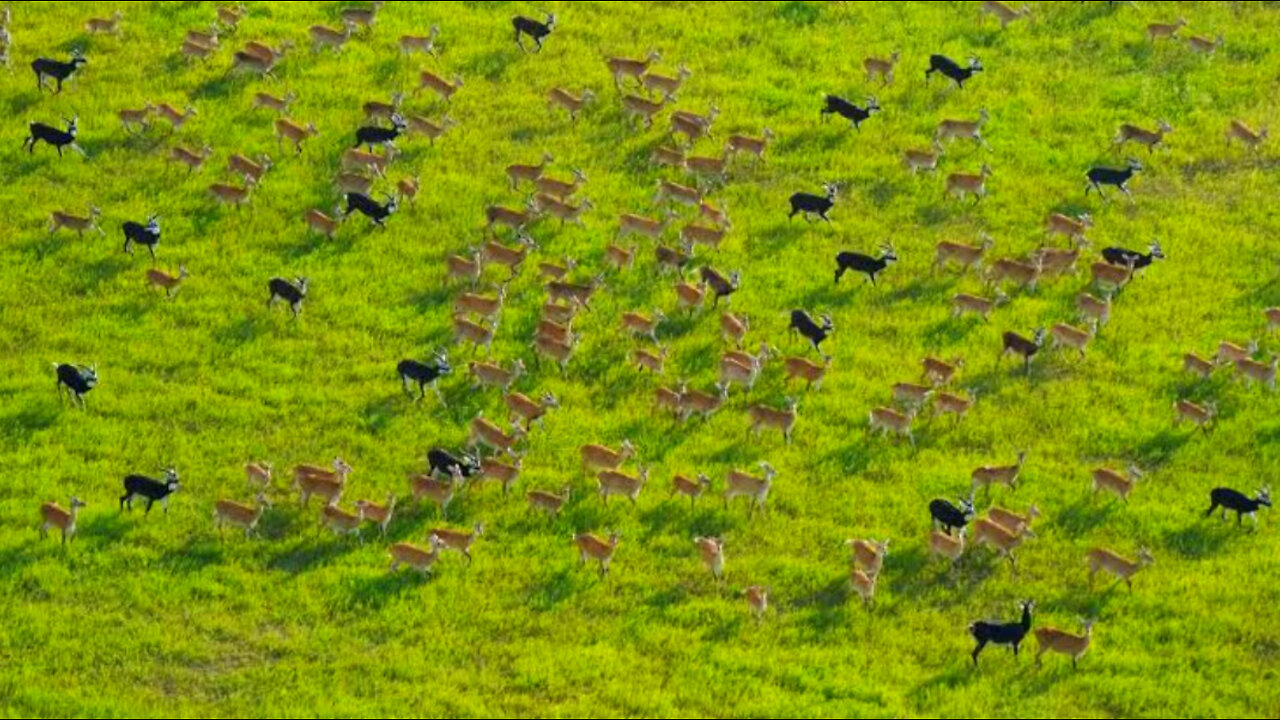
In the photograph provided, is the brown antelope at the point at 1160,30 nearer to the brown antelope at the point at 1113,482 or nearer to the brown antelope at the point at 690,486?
the brown antelope at the point at 1113,482

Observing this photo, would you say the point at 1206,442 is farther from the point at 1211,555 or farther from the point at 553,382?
the point at 553,382

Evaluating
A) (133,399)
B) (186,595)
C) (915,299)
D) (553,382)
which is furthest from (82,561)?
(915,299)

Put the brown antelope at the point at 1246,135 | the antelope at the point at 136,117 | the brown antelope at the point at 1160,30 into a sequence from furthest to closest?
the brown antelope at the point at 1160,30 < the brown antelope at the point at 1246,135 < the antelope at the point at 136,117

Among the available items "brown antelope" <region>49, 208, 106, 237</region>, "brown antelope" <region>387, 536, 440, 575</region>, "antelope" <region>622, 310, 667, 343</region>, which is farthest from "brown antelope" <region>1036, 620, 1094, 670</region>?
"brown antelope" <region>49, 208, 106, 237</region>

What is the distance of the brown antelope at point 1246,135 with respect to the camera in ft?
149

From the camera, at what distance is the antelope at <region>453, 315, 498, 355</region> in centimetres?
3825

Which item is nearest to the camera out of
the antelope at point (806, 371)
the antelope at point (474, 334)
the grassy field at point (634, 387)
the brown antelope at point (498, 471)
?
the grassy field at point (634, 387)

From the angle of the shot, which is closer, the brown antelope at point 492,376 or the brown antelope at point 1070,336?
the brown antelope at point 492,376

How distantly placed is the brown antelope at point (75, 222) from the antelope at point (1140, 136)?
1878 cm

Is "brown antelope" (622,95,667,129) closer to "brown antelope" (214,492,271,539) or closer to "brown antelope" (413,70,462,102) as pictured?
"brown antelope" (413,70,462,102)

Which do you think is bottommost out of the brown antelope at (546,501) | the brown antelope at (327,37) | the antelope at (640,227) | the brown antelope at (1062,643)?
the brown antelope at (327,37)

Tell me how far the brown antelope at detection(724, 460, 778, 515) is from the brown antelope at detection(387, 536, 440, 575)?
4.46 metres

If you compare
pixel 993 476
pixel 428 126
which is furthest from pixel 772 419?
pixel 428 126

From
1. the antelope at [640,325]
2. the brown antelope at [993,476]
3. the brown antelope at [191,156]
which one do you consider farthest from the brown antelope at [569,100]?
the brown antelope at [993,476]
